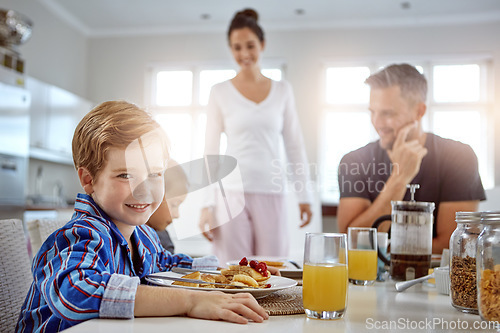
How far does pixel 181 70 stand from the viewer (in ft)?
18.9

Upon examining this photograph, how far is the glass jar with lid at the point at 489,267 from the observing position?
65 cm

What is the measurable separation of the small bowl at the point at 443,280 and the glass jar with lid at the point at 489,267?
10.8 inches

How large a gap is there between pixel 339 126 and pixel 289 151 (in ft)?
9.61

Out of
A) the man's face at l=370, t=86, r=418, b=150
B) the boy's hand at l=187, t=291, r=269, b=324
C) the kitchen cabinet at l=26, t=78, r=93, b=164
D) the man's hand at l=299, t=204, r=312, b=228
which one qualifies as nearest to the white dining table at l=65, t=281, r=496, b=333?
the boy's hand at l=187, t=291, r=269, b=324

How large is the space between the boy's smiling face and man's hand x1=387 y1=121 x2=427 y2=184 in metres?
1.03

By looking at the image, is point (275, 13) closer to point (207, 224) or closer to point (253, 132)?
point (253, 132)

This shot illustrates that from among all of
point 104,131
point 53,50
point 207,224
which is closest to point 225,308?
point 104,131

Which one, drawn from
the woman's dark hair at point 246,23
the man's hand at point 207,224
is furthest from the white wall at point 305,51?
the man's hand at point 207,224

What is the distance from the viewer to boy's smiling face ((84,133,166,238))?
0.82 meters

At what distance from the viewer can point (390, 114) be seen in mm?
1743

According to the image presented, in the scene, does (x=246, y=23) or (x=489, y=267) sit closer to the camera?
(x=489, y=267)

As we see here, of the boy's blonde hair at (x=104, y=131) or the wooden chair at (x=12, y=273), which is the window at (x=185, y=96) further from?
the boy's blonde hair at (x=104, y=131)

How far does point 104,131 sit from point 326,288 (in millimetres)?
443

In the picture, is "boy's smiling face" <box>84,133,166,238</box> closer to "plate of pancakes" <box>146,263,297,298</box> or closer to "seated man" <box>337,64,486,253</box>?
"plate of pancakes" <box>146,263,297,298</box>
